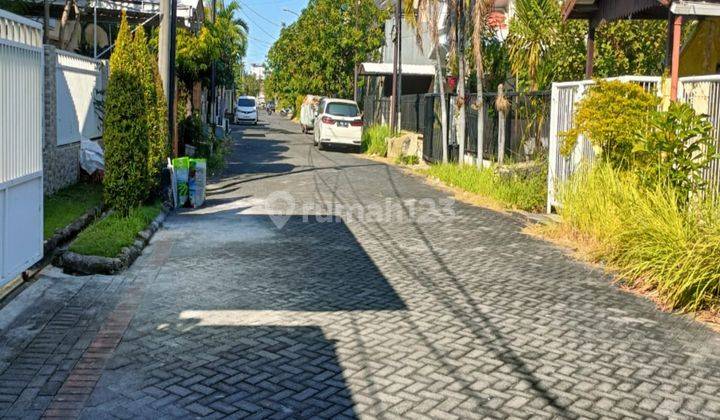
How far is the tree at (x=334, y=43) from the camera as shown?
4962 centimetres

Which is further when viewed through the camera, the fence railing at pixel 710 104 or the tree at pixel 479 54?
the tree at pixel 479 54

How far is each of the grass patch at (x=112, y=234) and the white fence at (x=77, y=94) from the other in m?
3.18

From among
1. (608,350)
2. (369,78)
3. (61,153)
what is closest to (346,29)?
(369,78)

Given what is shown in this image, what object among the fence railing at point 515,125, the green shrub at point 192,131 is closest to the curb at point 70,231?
the fence railing at point 515,125

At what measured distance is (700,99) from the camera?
33.3 ft

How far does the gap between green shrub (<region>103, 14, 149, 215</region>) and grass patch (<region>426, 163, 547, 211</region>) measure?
6819 mm

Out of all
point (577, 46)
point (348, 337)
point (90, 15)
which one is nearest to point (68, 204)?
point (348, 337)

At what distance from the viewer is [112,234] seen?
10.2m

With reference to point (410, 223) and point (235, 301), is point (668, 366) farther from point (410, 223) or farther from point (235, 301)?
point (410, 223)

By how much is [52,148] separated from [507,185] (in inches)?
323

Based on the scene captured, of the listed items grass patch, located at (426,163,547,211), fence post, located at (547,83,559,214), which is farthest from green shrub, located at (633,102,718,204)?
grass patch, located at (426,163,547,211)

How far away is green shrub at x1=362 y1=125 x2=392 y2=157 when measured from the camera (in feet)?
97.6

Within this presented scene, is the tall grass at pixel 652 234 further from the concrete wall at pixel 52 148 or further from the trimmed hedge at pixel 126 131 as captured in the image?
the concrete wall at pixel 52 148

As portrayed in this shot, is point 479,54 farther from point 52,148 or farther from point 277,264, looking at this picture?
point 277,264
